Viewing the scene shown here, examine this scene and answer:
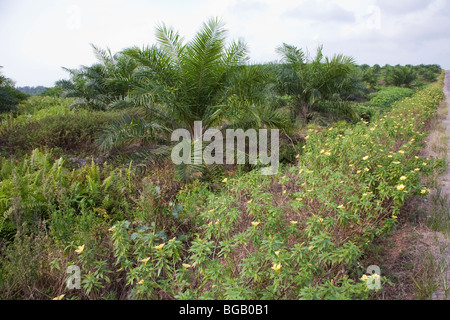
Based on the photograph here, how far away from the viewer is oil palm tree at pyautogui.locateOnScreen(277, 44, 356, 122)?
29.3ft

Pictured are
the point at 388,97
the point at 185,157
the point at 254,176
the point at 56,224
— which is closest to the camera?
the point at 56,224

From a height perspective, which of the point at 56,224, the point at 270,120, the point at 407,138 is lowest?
the point at 56,224

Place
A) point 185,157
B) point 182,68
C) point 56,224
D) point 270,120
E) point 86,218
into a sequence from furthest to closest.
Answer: point 270,120 < point 182,68 < point 185,157 < point 86,218 < point 56,224

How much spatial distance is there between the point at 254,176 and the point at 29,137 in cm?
522

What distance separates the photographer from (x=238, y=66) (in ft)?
20.6

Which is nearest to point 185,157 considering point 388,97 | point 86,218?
point 86,218

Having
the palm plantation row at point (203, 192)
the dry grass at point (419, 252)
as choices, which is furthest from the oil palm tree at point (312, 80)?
the dry grass at point (419, 252)

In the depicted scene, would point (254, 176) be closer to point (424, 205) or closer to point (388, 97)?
point (424, 205)

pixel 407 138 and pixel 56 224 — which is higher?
pixel 407 138

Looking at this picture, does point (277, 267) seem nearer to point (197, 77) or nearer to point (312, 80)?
point (197, 77)

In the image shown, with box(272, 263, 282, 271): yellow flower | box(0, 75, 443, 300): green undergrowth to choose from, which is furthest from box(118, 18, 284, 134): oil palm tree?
box(272, 263, 282, 271): yellow flower

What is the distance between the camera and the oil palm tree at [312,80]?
895cm

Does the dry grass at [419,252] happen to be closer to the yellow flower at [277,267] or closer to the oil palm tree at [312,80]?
the yellow flower at [277,267]
